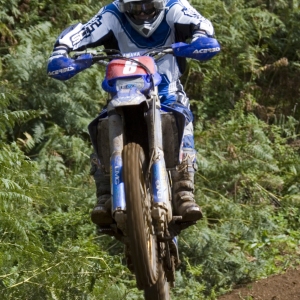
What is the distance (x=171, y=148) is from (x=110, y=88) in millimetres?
659

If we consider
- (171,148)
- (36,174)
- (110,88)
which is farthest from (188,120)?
(36,174)

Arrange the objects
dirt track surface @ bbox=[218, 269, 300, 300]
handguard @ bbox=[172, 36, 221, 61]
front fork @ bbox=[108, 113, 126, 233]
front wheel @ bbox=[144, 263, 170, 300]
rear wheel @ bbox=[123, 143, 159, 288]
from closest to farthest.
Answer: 1. rear wheel @ bbox=[123, 143, 159, 288]
2. front fork @ bbox=[108, 113, 126, 233]
3. handguard @ bbox=[172, 36, 221, 61]
4. front wheel @ bbox=[144, 263, 170, 300]
5. dirt track surface @ bbox=[218, 269, 300, 300]

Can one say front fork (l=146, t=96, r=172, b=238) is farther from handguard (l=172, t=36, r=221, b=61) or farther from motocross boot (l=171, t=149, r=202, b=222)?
handguard (l=172, t=36, r=221, b=61)

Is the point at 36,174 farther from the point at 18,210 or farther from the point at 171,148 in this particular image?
the point at 171,148

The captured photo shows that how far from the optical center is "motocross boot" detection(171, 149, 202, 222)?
6219 millimetres

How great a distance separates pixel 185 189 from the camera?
646cm

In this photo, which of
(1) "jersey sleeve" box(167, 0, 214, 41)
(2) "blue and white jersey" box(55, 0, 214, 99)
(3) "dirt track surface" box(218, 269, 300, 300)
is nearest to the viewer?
(1) "jersey sleeve" box(167, 0, 214, 41)

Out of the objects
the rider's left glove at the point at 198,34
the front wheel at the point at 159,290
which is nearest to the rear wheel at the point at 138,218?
the front wheel at the point at 159,290

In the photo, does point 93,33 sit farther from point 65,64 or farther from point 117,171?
point 117,171

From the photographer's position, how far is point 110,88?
6.07 m

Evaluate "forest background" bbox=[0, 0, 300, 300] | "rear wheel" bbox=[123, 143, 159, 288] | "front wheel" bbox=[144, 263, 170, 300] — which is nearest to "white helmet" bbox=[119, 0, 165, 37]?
"rear wheel" bbox=[123, 143, 159, 288]

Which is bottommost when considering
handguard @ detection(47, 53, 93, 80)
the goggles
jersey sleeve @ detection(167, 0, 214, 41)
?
handguard @ detection(47, 53, 93, 80)

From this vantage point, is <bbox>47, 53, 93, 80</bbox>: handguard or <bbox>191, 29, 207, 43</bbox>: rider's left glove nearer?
<bbox>47, 53, 93, 80</bbox>: handguard

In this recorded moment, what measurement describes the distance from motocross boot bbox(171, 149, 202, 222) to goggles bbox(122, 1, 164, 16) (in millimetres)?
1152
